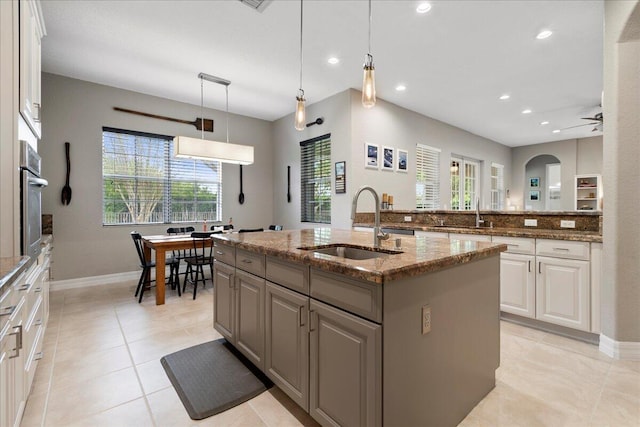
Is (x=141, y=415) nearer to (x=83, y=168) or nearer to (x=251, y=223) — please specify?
(x=83, y=168)

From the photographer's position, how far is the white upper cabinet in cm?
213

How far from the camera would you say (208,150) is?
4.07 m

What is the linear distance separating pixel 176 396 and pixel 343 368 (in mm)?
1229

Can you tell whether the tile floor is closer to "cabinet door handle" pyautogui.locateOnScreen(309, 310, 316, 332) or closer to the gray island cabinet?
the gray island cabinet

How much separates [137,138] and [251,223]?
8.10 ft

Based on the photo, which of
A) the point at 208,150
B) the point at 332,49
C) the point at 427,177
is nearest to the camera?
the point at 332,49

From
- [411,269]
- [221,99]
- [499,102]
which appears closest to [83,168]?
[221,99]

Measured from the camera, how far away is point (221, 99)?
512 centimetres

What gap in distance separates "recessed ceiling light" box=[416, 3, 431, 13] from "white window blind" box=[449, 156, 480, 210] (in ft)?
14.4

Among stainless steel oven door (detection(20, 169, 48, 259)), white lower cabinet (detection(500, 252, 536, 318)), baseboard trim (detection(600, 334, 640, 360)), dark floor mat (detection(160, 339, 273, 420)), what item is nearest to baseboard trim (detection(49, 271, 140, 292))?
stainless steel oven door (detection(20, 169, 48, 259))

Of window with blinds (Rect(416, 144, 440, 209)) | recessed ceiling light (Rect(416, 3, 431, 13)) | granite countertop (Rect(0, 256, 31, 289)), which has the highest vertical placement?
recessed ceiling light (Rect(416, 3, 431, 13))

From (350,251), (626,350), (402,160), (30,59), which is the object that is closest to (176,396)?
(350,251)

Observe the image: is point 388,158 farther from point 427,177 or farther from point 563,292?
point 563,292

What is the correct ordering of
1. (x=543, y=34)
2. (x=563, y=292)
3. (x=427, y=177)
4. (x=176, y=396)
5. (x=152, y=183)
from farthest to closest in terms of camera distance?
1. (x=427, y=177)
2. (x=152, y=183)
3. (x=543, y=34)
4. (x=563, y=292)
5. (x=176, y=396)
